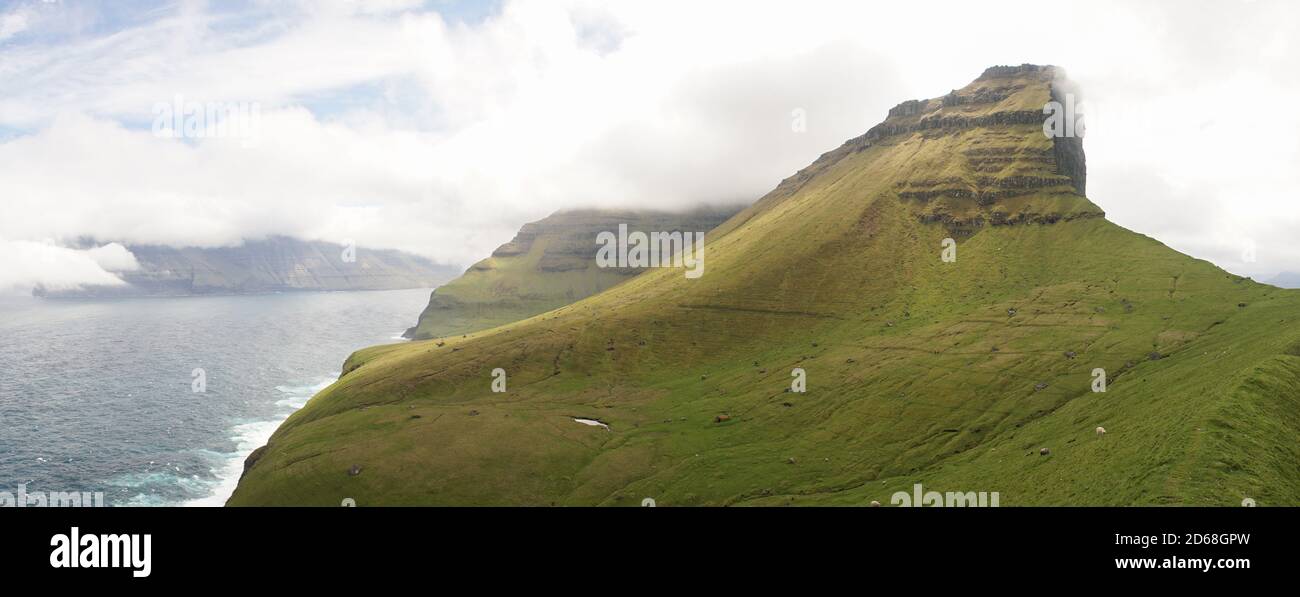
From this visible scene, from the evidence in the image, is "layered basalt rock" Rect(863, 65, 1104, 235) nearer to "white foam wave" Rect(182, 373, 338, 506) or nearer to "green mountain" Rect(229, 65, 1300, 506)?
"green mountain" Rect(229, 65, 1300, 506)

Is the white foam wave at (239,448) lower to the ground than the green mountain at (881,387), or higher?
lower

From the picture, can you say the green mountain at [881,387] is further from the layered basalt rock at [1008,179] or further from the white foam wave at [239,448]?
the white foam wave at [239,448]

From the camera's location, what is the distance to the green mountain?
6531 centimetres

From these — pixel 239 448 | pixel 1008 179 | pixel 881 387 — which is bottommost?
pixel 239 448

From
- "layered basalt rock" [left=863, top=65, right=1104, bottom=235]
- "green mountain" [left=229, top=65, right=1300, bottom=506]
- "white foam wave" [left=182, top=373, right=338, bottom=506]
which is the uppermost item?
"layered basalt rock" [left=863, top=65, right=1104, bottom=235]

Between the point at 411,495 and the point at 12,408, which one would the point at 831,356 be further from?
the point at 12,408

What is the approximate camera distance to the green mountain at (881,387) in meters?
65.3

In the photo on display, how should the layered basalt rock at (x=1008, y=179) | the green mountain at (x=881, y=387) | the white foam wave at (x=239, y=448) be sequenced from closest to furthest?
the green mountain at (x=881, y=387), the white foam wave at (x=239, y=448), the layered basalt rock at (x=1008, y=179)

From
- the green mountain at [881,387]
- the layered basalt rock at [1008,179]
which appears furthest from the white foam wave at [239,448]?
the layered basalt rock at [1008,179]

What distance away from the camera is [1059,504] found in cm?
5519

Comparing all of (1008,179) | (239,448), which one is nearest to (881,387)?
(1008,179)

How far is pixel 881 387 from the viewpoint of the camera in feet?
338

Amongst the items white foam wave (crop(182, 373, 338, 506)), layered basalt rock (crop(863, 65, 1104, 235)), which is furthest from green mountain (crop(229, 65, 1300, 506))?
white foam wave (crop(182, 373, 338, 506))

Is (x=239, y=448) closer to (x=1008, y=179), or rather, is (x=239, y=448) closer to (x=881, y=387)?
(x=881, y=387)
